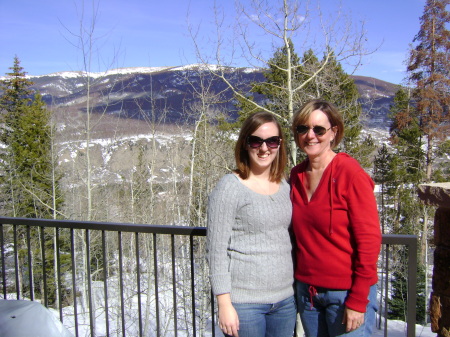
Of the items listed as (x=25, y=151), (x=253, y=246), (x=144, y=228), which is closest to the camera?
(x=253, y=246)

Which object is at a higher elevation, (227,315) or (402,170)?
(227,315)

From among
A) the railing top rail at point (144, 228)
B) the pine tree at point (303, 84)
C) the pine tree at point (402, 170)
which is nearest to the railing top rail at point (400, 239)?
the railing top rail at point (144, 228)

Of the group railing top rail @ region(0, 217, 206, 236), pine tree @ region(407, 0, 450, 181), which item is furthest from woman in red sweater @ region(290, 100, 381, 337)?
pine tree @ region(407, 0, 450, 181)

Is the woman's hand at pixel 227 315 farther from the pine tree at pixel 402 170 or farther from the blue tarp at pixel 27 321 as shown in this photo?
the pine tree at pixel 402 170

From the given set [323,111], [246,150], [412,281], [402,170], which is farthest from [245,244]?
[402,170]

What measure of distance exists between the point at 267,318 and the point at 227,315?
0.72 feet

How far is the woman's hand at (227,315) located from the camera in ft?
5.39

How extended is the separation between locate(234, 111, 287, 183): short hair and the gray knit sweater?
10cm

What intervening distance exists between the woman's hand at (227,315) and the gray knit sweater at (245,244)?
4 cm

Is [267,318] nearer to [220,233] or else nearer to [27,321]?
[220,233]

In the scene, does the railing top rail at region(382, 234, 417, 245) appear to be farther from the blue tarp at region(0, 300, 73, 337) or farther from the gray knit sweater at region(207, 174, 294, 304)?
the blue tarp at region(0, 300, 73, 337)

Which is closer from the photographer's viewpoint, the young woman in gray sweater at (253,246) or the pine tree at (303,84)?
the young woman in gray sweater at (253,246)

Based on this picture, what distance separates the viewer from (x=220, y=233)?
1.63 m

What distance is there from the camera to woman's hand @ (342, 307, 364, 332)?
157 centimetres
